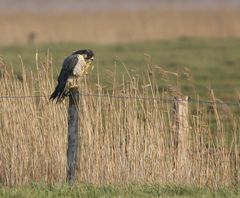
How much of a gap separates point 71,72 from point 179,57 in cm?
1707

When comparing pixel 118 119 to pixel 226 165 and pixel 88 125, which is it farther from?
pixel 226 165

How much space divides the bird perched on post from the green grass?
9112 millimetres

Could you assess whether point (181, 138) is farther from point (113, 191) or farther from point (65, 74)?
point (65, 74)

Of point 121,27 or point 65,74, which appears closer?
point 65,74

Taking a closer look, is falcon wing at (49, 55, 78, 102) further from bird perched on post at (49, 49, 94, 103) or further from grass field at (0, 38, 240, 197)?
grass field at (0, 38, 240, 197)

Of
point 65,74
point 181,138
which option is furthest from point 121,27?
point 65,74

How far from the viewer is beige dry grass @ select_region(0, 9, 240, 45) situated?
36500mm

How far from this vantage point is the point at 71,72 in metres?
10.6

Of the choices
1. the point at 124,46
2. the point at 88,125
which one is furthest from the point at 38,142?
the point at 124,46

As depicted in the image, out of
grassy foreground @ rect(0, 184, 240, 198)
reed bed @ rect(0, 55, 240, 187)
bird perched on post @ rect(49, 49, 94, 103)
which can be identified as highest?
bird perched on post @ rect(49, 49, 94, 103)

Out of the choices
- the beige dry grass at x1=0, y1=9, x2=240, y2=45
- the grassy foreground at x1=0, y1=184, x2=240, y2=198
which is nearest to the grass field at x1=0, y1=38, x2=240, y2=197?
the grassy foreground at x1=0, y1=184, x2=240, y2=198

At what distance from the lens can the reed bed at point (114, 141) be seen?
36.1 feet

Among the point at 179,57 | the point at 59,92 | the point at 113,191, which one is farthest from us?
the point at 179,57

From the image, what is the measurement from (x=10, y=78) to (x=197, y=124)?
2389 mm
